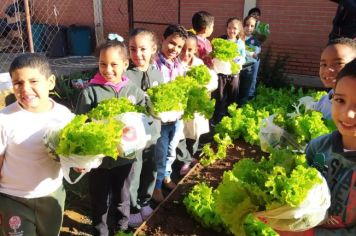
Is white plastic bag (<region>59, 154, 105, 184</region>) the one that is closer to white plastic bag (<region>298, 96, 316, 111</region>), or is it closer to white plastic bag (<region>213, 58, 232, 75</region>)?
white plastic bag (<region>298, 96, 316, 111</region>)

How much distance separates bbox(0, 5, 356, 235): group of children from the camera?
1815 millimetres

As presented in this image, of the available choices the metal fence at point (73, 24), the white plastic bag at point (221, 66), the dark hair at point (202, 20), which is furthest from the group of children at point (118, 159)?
the metal fence at point (73, 24)

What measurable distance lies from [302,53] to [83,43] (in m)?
7.57

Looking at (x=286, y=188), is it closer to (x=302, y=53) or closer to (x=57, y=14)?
(x=302, y=53)

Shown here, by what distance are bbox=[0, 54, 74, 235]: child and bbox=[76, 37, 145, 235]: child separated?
42 cm

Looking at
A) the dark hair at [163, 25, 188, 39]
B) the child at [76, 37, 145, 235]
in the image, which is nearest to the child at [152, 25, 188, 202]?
the dark hair at [163, 25, 188, 39]

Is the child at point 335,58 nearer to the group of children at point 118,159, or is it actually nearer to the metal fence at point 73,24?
the group of children at point 118,159

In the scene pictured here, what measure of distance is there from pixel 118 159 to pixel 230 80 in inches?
142

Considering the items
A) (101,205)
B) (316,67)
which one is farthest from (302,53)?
(101,205)

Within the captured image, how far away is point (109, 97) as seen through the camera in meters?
2.98

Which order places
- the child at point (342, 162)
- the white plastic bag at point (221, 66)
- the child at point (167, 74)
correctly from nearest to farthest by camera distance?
the child at point (342, 162) < the child at point (167, 74) < the white plastic bag at point (221, 66)

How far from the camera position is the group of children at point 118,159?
5.96 ft

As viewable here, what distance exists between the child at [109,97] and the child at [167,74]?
77 cm

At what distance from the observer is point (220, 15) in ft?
34.3
